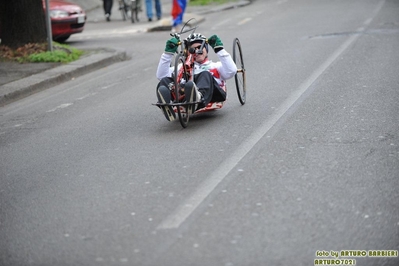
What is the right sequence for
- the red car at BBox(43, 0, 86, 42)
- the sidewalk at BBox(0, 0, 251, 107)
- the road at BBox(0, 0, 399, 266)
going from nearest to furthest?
the road at BBox(0, 0, 399, 266), the sidewalk at BBox(0, 0, 251, 107), the red car at BBox(43, 0, 86, 42)

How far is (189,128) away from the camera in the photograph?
9.34 metres

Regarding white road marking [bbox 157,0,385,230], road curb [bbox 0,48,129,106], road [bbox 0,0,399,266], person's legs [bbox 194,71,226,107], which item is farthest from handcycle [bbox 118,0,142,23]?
person's legs [bbox 194,71,226,107]

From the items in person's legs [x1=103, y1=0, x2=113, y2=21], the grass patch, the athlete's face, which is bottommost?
person's legs [x1=103, y1=0, x2=113, y2=21]

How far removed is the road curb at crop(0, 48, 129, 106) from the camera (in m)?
13.2

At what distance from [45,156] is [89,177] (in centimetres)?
131

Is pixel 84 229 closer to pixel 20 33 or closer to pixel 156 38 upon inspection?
pixel 20 33

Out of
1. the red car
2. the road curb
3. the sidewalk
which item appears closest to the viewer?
the road curb

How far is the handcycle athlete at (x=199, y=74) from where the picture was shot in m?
9.12

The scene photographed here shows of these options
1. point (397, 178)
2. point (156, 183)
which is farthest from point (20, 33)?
point (397, 178)

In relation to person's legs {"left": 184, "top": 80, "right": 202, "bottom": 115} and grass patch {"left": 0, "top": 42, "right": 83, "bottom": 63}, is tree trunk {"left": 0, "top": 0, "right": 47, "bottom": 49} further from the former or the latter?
person's legs {"left": 184, "top": 80, "right": 202, "bottom": 115}

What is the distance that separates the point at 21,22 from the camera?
1694cm

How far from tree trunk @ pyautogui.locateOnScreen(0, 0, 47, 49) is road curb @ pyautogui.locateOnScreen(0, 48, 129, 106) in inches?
50.6

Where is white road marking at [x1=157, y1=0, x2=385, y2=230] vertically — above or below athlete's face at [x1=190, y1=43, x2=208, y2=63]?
below

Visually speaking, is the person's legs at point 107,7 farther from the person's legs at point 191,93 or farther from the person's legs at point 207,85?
the person's legs at point 191,93
